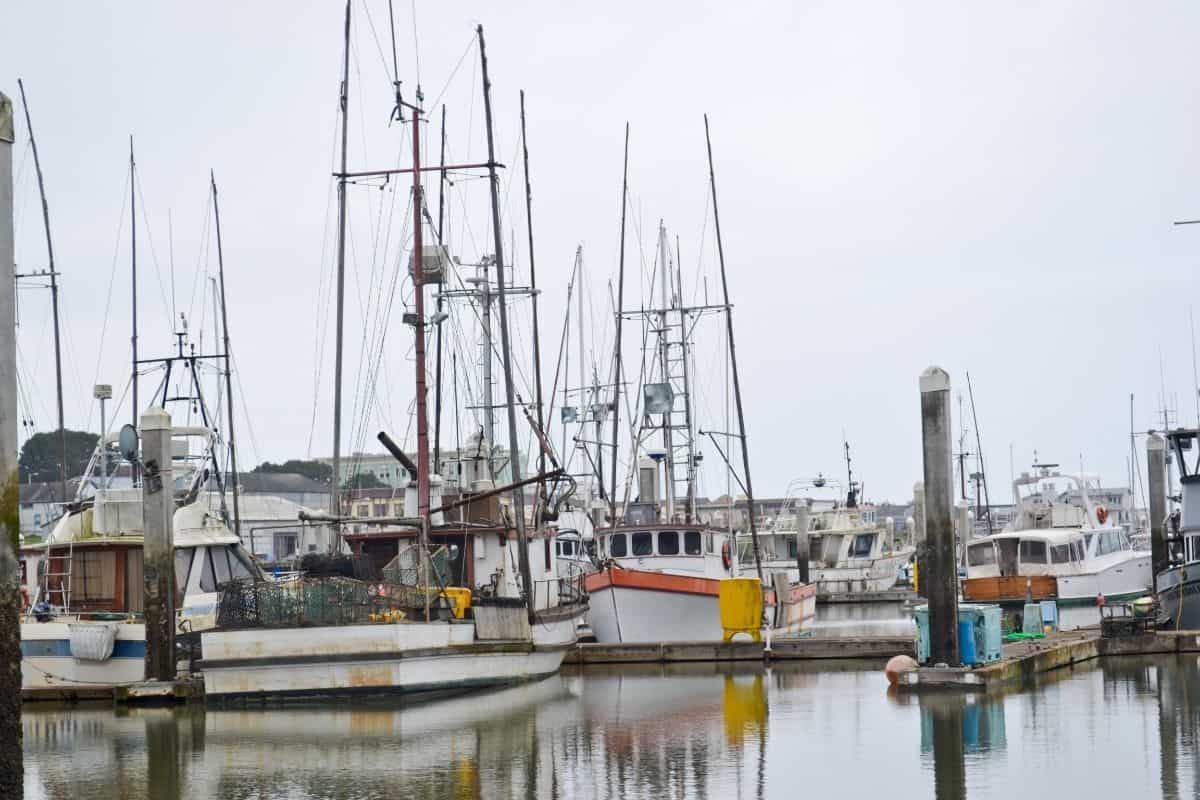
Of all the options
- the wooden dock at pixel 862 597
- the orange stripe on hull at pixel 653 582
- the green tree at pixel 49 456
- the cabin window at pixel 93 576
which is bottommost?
the wooden dock at pixel 862 597

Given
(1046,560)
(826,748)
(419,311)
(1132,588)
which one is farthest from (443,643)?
(1132,588)

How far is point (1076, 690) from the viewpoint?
2538 cm

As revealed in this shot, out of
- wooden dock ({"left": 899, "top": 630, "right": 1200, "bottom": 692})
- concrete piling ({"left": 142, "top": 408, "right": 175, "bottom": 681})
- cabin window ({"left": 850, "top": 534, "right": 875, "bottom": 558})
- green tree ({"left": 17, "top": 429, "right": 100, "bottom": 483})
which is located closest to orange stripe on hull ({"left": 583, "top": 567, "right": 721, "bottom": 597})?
wooden dock ({"left": 899, "top": 630, "right": 1200, "bottom": 692})

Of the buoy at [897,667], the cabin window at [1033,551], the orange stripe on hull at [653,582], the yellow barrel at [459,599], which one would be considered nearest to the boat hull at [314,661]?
the yellow barrel at [459,599]

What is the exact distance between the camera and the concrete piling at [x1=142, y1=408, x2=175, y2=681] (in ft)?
82.0

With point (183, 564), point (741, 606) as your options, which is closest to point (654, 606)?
point (741, 606)

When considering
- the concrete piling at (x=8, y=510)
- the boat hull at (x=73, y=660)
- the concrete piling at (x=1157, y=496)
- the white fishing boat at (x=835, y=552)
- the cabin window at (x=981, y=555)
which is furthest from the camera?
the white fishing boat at (x=835, y=552)

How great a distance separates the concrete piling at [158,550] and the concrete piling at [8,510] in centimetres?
1275

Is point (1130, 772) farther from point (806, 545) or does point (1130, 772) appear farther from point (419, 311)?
point (806, 545)

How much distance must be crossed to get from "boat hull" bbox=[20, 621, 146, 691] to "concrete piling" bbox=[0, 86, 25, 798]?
14931mm

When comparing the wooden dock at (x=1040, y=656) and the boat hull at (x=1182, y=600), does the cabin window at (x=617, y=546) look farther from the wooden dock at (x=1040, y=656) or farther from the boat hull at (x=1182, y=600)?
the boat hull at (x=1182, y=600)

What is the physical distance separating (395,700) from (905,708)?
7.47 meters

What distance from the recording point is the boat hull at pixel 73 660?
26.7 m

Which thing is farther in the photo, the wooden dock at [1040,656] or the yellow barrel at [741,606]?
the yellow barrel at [741,606]
